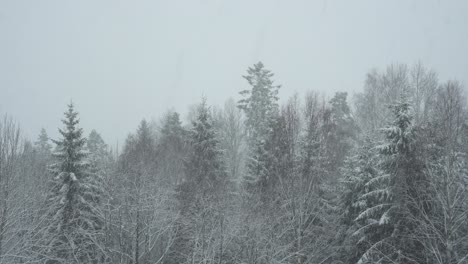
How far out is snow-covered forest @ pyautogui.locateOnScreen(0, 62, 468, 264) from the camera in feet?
43.7

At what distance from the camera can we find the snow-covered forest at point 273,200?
13.3 m

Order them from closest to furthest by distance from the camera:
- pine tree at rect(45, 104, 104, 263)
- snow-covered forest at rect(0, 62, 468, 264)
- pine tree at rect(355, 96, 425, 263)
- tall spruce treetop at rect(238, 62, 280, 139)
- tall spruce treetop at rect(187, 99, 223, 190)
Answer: snow-covered forest at rect(0, 62, 468, 264) < pine tree at rect(355, 96, 425, 263) < pine tree at rect(45, 104, 104, 263) < tall spruce treetop at rect(187, 99, 223, 190) < tall spruce treetop at rect(238, 62, 280, 139)

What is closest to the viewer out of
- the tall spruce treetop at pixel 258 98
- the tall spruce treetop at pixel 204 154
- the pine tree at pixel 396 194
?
the pine tree at pixel 396 194

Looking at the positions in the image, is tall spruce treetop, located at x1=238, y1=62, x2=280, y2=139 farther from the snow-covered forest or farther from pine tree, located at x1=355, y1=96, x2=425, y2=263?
pine tree, located at x1=355, y1=96, x2=425, y2=263

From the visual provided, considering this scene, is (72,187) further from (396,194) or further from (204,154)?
(396,194)

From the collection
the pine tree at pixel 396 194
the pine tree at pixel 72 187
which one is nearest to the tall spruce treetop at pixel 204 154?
the pine tree at pixel 72 187

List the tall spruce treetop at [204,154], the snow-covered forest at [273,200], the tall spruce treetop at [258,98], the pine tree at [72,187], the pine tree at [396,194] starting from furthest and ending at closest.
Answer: the tall spruce treetop at [258,98]
the tall spruce treetop at [204,154]
the pine tree at [72,187]
the pine tree at [396,194]
the snow-covered forest at [273,200]

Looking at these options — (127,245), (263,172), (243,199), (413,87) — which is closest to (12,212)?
(127,245)

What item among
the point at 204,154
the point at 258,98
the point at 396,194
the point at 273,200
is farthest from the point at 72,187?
the point at 258,98

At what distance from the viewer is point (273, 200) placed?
20.4m

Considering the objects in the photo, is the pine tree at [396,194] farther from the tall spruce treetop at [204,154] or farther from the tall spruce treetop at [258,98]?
the tall spruce treetop at [258,98]

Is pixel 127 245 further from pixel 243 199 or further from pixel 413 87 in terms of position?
pixel 413 87

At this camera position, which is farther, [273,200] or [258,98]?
[258,98]

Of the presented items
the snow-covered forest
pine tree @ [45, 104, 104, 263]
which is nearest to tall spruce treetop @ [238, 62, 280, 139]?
the snow-covered forest
